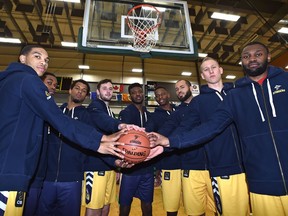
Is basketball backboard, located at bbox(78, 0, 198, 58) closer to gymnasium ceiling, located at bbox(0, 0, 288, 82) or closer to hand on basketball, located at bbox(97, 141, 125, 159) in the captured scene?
hand on basketball, located at bbox(97, 141, 125, 159)

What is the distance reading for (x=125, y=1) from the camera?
17.3 ft

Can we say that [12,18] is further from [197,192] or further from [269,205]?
[269,205]

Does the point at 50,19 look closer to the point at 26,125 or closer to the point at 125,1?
the point at 125,1

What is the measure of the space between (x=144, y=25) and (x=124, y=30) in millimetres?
504

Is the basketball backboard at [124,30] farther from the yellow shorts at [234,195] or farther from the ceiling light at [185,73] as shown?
the ceiling light at [185,73]

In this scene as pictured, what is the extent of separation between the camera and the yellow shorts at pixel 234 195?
106 inches

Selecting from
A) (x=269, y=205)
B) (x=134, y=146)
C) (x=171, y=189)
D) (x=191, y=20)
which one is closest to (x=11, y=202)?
(x=134, y=146)

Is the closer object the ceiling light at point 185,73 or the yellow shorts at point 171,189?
the yellow shorts at point 171,189

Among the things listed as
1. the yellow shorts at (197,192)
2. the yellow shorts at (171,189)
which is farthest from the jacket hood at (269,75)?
the yellow shorts at (171,189)

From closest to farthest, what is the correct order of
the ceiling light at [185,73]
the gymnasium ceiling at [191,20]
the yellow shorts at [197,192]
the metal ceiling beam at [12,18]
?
the yellow shorts at [197,192] → the gymnasium ceiling at [191,20] → the metal ceiling beam at [12,18] → the ceiling light at [185,73]

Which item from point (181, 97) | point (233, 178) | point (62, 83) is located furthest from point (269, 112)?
point (62, 83)

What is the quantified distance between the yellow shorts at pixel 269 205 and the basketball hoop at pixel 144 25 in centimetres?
348

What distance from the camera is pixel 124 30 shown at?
509cm

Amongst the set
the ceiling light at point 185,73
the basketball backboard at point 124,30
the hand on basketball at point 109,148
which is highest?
the ceiling light at point 185,73
